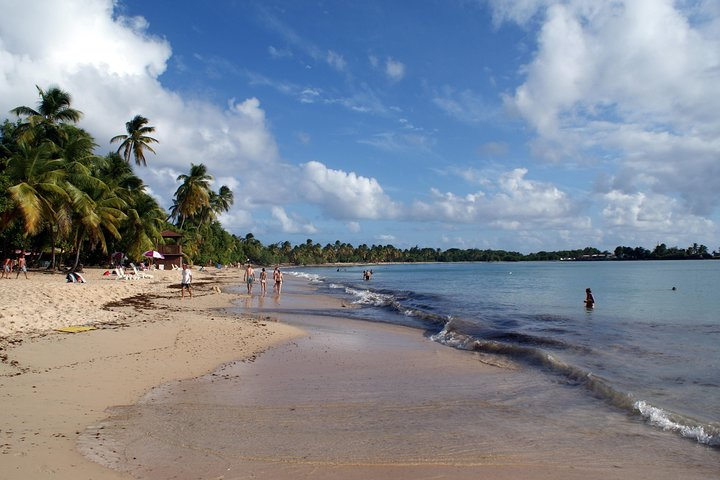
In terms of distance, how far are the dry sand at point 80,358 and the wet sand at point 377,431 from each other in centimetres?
36

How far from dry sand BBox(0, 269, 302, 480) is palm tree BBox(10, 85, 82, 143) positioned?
20202 mm

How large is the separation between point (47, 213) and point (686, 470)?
27.0m

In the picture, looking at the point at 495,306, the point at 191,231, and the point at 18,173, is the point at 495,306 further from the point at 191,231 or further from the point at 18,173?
the point at 191,231

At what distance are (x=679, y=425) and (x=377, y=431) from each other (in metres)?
4.05

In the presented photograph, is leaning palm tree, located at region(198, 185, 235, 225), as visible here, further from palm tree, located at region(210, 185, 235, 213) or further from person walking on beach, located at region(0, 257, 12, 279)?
person walking on beach, located at region(0, 257, 12, 279)

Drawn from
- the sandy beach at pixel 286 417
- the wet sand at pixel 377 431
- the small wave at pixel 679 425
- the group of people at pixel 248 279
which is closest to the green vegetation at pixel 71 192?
the group of people at pixel 248 279

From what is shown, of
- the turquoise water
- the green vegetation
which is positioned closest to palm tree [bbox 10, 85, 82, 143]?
the green vegetation

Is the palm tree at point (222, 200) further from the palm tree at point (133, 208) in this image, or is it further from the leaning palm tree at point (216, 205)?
the palm tree at point (133, 208)

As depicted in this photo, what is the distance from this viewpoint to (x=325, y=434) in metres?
5.41

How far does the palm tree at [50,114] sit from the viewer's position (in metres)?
31.2

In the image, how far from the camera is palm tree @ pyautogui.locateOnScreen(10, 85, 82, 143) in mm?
31208

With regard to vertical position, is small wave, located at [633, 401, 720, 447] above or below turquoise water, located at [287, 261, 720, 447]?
above

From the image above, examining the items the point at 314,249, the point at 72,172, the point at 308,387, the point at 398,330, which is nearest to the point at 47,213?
the point at 72,172

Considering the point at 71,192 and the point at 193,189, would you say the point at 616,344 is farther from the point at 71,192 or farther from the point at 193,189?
the point at 193,189
